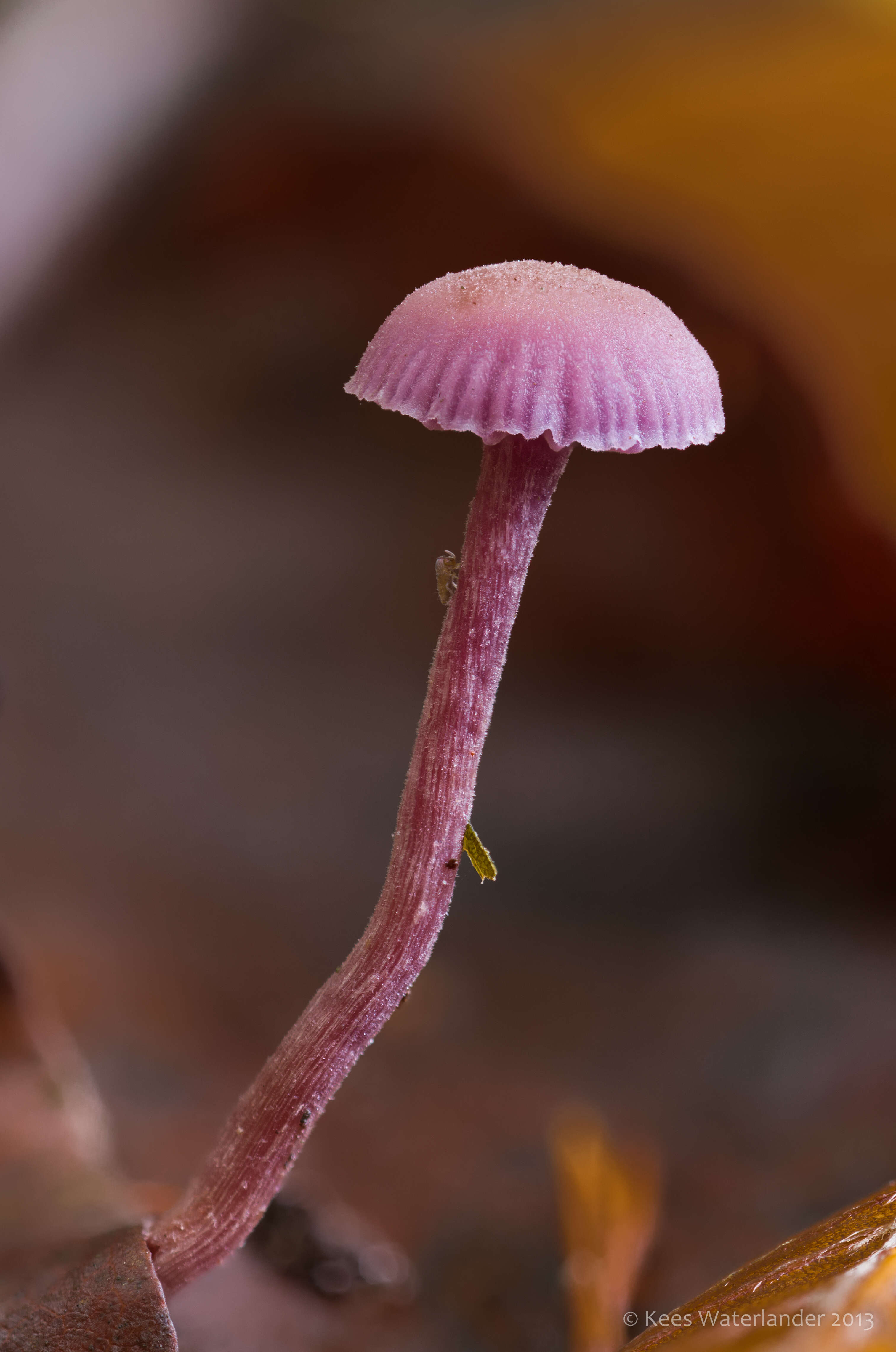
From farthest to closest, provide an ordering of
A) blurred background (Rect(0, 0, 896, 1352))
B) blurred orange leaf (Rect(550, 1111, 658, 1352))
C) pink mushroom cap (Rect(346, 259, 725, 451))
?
blurred background (Rect(0, 0, 896, 1352))
blurred orange leaf (Rect(550, 1111, 658, 1352))
pink mushroom cap (Rect(346, 259, 725, 451))

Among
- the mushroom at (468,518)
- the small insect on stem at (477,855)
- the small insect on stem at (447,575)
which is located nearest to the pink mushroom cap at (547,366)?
the mushroom at (468,518)

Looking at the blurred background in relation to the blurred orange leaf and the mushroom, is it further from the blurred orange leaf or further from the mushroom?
the mushroom

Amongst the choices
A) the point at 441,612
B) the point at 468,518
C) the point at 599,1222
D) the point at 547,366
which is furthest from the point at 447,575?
the point at 599,1222

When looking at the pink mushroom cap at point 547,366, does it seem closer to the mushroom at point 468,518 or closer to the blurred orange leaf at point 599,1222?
the mushroom at point 468,518

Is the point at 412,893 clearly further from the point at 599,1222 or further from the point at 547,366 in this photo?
the point at 599,1222

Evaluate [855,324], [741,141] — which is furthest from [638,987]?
[741,141]

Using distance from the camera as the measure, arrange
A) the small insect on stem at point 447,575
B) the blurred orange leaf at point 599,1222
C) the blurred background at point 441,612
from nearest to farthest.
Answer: the small insect on stem at point 447,575, the blurred orange leaf at point 599,1222, the blurred background at point 441,612

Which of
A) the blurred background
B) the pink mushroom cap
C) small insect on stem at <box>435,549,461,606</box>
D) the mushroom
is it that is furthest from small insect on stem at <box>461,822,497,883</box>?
the blurred background
